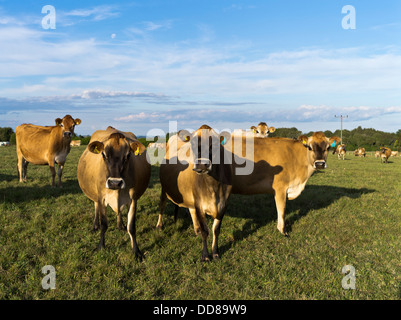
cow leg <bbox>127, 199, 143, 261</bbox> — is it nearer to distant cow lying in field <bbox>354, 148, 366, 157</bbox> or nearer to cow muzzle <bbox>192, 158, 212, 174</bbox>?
cow muzzle <bbox>192, 158, 212, 174</bbox>

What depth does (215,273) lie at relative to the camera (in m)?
5.16

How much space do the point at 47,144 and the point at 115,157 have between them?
828cm

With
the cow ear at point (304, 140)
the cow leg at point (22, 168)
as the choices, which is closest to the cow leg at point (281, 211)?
the cow ear at point (304, 140)

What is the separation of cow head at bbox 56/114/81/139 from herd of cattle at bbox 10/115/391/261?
388 cm

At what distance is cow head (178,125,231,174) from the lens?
16.4 feet

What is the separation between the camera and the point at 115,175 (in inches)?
198

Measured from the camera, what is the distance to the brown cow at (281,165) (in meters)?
7.46

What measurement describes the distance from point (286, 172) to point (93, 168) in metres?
4.72

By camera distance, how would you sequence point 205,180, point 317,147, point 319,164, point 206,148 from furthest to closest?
point 317,147 → point 319,164 → point 205,180 → point 206,148

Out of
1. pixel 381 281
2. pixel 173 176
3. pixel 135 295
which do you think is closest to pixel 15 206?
pixel 173 176

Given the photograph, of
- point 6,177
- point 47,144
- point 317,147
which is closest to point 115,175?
point 317,147

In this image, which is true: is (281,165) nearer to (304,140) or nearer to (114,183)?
(304,140)
